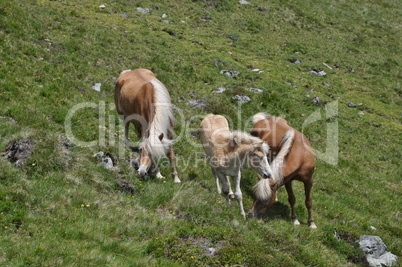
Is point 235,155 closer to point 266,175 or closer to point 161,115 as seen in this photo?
point 266,175

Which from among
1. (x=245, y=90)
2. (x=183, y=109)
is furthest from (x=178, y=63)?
(x=183, y=109)

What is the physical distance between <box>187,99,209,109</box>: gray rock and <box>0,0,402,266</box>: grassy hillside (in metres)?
0.28

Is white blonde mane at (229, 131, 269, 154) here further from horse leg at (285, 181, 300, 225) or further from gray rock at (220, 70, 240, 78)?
gray rock at (220, 70, 240, 78)

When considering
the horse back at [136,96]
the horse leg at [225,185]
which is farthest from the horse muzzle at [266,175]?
the horse back at [136,96]

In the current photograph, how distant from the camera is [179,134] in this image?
1541 centimetres

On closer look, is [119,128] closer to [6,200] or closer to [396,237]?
[6,200]

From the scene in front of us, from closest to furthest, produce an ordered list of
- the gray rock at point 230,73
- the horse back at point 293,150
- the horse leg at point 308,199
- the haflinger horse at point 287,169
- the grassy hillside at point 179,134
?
the grassy hillside at point 179,134 < the haflinger horse at point 287,169 < the horse back at point 293,150 < the horse leg at point 308,199 < the gray rock at point 230,73

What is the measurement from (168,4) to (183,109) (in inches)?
937

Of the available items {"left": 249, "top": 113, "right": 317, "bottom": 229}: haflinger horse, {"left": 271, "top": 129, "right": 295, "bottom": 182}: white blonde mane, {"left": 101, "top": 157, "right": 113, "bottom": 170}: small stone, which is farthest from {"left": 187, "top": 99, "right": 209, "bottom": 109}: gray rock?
{"left": 101, "top": 157, "right": 113, "bottom": 170}: small stone

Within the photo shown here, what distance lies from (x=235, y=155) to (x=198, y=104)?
9.08m

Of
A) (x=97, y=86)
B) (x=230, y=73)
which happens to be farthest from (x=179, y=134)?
(x=230, y=73)

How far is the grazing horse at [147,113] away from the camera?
9.91 metres

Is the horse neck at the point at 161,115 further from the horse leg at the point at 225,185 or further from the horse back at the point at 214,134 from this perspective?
the horse leg at the point at 225,185

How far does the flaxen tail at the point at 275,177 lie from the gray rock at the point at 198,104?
7983 mm
